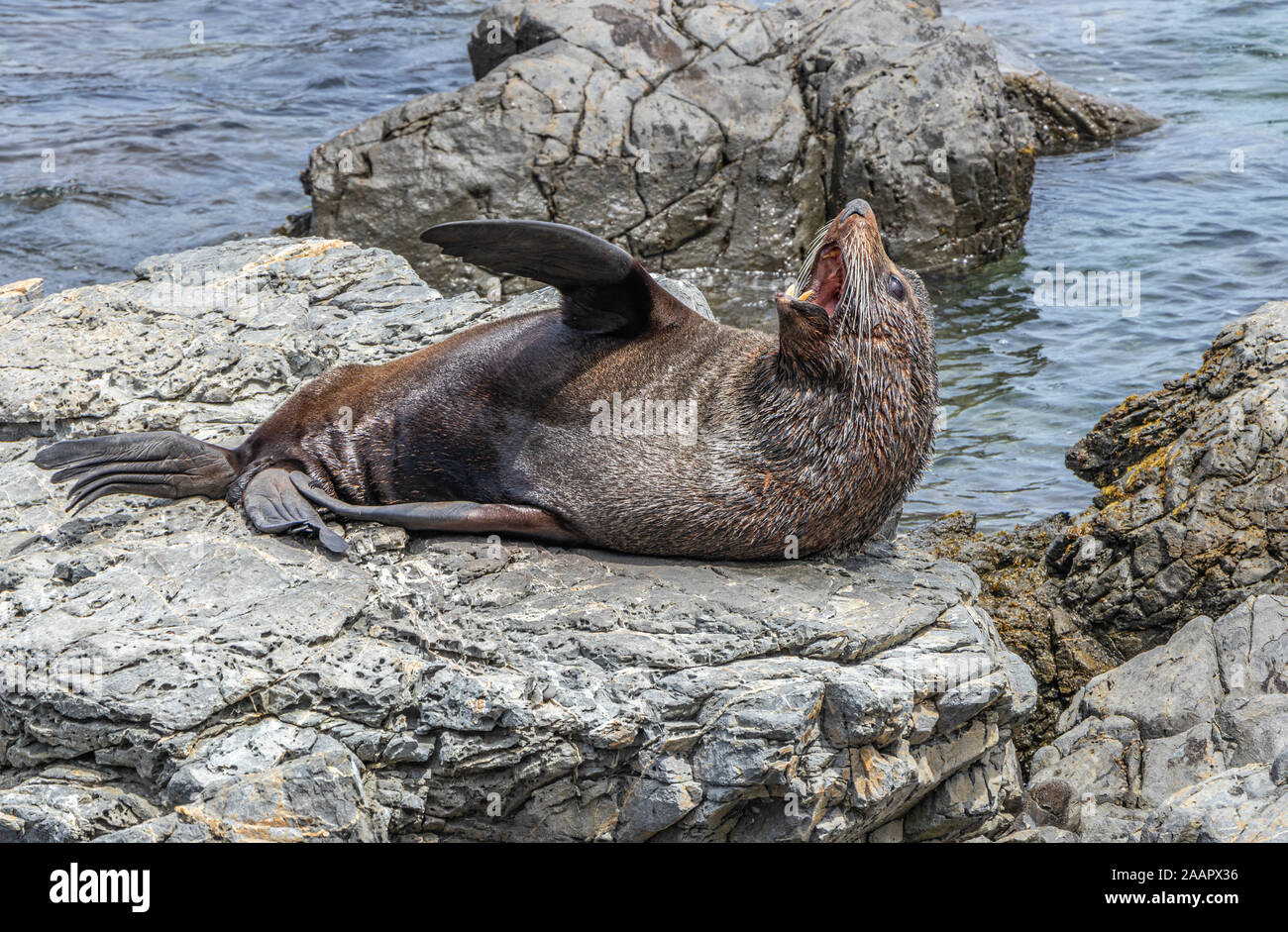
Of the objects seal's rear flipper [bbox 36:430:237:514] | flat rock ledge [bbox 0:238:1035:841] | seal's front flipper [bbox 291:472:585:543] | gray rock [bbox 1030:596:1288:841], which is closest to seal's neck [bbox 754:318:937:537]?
flat rock ledge [bbox 0:238:1035:841]

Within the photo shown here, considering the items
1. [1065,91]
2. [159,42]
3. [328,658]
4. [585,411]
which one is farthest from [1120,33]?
[328,658]

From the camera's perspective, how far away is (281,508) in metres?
5.37

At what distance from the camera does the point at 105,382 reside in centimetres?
674

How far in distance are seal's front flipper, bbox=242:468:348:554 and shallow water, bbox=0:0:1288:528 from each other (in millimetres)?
4570

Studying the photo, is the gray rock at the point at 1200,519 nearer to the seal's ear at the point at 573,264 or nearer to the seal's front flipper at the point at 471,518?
the seal's ear at the point at 573,264

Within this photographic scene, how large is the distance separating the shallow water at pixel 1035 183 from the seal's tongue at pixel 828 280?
3482mm

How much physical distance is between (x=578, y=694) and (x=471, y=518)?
1124mm

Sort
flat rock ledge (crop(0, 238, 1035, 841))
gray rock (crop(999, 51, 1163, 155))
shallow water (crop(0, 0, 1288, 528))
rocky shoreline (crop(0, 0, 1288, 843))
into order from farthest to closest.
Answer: gray rock (crop(999, 51, 1163, 155)) < shallow water (crop(0, 0, 1288, 528)) < rocky shoreline (crop(0, 0, 1288, 843)) < flat rock ledge (crop(0, 238, 1035, 841))

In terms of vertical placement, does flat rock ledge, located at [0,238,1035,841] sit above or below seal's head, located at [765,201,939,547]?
below

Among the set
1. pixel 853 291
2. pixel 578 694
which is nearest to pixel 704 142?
pixel 853 291

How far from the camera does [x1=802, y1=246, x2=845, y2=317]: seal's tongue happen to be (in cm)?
532

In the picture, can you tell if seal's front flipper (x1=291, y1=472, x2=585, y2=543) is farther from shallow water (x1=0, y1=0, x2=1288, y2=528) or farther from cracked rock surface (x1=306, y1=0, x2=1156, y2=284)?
cracked rock surface (x1=306, y1=0, x2=1156, y2=284)

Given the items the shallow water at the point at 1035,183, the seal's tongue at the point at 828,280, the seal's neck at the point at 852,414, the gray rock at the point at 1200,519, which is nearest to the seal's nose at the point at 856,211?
the seal's tongue at the point at 828,280

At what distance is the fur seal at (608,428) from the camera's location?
5.14 metres
